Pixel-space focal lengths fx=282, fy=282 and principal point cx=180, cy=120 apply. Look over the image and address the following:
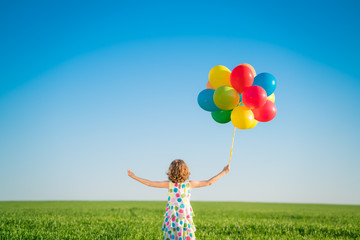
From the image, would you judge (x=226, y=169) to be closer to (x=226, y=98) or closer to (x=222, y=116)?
(x=226, y=98)

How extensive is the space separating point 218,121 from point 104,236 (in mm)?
5453

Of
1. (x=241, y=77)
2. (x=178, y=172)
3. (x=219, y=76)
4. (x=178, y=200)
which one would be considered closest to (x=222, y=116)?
(x=219, y=76)

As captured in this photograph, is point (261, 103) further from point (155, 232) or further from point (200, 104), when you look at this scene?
point (155, 232)

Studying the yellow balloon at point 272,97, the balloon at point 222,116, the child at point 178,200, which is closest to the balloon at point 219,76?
the balloon at point 222,116

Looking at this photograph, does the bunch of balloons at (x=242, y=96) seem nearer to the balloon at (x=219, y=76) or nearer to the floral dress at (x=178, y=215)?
the balloon at (x=219, y=76)

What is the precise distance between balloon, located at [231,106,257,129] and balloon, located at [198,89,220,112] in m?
0.63

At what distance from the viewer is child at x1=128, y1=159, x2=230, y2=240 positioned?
17.9ft

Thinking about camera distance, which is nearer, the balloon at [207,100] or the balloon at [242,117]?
the balloon at [242,117]

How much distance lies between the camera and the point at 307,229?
11.8 metres

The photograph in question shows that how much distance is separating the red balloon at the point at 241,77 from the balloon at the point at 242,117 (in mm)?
510

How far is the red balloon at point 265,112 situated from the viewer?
6621mm

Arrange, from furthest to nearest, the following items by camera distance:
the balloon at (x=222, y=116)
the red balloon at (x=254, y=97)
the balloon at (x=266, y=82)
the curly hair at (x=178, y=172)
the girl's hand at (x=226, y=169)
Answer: the balloon at (x=222, y=116) < the balloon at (x=266, y=82) < the red balloon at (x=254, y=97) < the girl's hand at (x=226, y=169) < the curly hair at (x=178, y=172)

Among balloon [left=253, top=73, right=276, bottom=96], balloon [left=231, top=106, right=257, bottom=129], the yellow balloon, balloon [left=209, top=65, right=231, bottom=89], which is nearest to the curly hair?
balloon [left=231, top=106, right=257, bottom=129]

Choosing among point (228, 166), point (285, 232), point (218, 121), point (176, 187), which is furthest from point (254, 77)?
point (285, 232)
